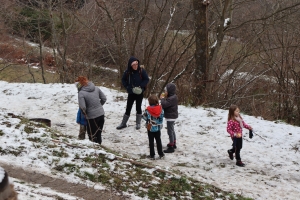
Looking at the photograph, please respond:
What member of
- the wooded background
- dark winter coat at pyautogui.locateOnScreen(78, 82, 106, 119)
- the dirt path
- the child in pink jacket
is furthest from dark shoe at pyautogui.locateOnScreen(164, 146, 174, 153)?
the wooded background

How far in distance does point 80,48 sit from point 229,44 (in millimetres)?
8024

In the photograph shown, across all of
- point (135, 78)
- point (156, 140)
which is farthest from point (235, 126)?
point (135, 78)

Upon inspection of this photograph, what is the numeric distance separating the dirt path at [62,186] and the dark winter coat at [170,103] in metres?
3.22

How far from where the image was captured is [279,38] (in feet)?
49.1

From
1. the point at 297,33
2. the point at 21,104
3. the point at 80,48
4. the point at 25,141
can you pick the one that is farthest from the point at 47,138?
the point at 80,48

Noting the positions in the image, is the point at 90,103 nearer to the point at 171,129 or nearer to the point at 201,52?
the point at 171,129

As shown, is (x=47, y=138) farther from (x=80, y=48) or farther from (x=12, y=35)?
(x=12, y=35)

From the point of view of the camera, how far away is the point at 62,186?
482 centimetres

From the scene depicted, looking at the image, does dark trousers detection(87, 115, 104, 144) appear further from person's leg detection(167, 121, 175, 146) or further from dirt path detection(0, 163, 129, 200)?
dirt path detection(0, 163, 129, 200)

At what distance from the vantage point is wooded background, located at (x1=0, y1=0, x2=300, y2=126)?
1263 cm

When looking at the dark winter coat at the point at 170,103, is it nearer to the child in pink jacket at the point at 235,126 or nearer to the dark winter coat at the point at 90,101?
the child in pink jacket at the point at 235,126

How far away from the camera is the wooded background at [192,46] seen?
41.4 ft

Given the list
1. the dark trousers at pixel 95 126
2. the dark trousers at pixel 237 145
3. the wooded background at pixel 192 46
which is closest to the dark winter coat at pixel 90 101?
the dark trousers at pixel 95 126

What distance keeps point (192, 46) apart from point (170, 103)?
1025 cm
